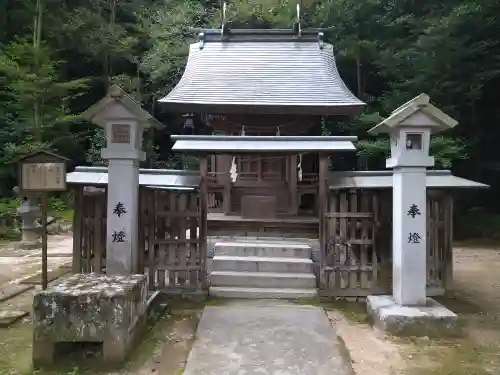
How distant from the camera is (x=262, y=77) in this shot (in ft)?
35.1

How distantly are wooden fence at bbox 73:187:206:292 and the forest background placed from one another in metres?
6.67

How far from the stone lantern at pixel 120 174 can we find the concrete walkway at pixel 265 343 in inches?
54.5

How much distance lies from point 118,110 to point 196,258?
2.46 m

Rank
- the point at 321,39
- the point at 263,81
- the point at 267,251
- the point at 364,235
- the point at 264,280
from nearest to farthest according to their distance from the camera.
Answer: the point at 364,235 < the point at 264,280 < the point at 267,251 < the point at 263,81 < the point at 321,39

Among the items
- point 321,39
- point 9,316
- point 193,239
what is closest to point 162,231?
point 193,239

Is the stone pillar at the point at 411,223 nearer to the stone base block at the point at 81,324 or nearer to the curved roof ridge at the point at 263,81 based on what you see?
the stone base block at the point at 81,324

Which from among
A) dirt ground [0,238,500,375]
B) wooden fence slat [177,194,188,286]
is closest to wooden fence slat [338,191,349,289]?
dirt ground [0,238,500,375]

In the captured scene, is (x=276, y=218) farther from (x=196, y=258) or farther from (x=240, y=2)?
(x=240, y=2)

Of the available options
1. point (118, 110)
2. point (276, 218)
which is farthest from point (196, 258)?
point (276, 218)

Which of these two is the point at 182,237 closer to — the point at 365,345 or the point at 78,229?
the point at 78,229

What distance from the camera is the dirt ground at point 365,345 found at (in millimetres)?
4105

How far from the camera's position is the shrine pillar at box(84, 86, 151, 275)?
5770 mm

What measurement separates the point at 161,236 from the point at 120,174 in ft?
4.15

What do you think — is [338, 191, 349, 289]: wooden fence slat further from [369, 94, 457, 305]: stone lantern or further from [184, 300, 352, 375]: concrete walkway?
[369, 94, 457, 305]: stone lantern
